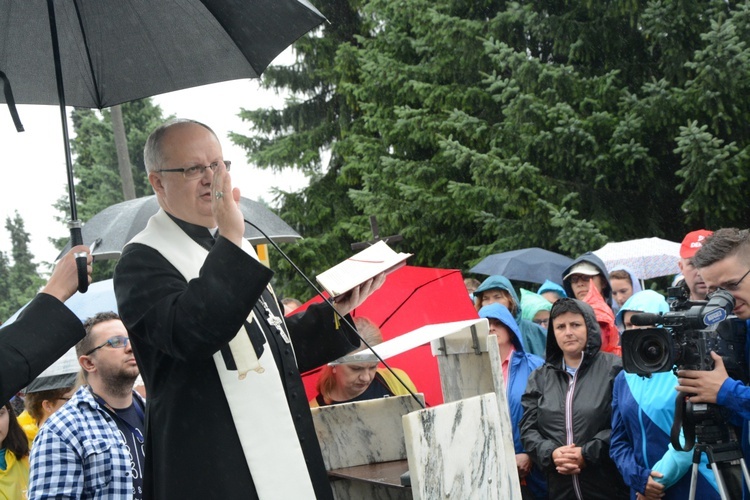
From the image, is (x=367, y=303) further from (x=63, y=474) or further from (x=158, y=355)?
(x=158, y=355)

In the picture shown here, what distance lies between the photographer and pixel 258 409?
2635 mm

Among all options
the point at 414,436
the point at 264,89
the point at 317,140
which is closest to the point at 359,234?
the point at 317,140

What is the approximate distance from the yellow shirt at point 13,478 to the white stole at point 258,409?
2661mm

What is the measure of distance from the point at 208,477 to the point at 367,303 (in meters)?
4.01

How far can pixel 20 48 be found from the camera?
121 inches

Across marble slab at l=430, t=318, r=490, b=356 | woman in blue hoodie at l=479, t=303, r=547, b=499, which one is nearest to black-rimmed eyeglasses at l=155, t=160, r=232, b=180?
marble slab at l=430, t=318, r=490, b=356

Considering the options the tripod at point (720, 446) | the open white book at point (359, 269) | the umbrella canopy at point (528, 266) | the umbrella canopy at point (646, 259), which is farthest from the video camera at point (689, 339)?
the umbrella canopy at point (528, 266)

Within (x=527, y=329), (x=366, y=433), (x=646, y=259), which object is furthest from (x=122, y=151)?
(x=366, y=433)

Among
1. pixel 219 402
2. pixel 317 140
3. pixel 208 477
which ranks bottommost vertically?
pixel 208 477

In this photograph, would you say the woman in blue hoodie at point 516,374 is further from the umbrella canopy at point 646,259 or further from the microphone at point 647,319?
the umbrella canopy at point 646,259

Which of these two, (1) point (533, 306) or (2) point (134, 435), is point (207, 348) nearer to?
(2) point (134, 435)

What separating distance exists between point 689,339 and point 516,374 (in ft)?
A: 7.52

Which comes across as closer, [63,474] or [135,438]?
[63,474]

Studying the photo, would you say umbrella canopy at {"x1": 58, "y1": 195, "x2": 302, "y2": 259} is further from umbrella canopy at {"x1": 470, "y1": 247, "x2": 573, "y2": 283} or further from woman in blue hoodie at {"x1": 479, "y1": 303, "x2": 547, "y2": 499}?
umbrella canopy at {"x1": 470, "y1": 247, "x2": 573, "y2": 283}
